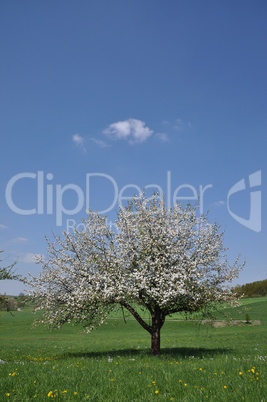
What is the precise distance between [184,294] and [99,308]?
5.02m

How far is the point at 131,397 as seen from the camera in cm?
923

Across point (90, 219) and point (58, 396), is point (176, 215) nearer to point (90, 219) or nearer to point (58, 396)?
point (90, 219)

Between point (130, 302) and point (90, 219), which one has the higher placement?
point (90, 219)

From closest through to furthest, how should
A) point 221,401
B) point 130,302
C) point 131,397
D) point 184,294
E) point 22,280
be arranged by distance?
point 221,401 → point 131,397 → point 184,294 → point 130,302 → point 22,280

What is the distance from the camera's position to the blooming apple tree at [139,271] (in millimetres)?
20078

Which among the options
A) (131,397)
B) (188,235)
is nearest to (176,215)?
(188,235)

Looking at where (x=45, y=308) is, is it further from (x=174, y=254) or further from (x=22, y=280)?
(x=174, y=254)

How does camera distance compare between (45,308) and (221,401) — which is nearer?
(221,401)

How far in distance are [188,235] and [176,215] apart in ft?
4.34

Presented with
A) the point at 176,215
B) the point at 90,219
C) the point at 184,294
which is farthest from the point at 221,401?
the point at 90,219

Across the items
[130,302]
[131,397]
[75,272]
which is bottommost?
[131,397]

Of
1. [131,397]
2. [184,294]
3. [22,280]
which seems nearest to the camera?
[131,397]

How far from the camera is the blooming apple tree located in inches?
790

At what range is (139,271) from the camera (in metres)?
20.6
